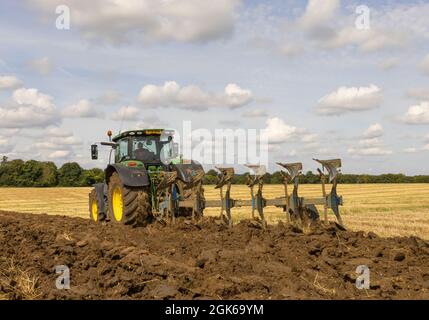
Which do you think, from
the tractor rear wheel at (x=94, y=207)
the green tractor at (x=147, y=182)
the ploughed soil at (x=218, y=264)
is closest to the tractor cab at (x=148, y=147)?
the green tractor at (x=147, y=182)

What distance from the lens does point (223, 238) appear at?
24.6 ft

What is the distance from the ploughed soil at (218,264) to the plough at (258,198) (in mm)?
403

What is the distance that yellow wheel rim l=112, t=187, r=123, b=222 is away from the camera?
10.5 meters

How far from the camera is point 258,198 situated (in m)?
8.70

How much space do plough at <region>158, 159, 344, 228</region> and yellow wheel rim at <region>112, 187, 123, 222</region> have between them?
0.88 metres

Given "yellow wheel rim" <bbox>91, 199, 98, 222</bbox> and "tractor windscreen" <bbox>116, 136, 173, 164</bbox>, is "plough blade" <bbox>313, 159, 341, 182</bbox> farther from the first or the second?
"yellow wheel rim" <bbox>91, 199, 98, 222</bbox>

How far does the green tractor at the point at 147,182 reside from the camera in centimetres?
969

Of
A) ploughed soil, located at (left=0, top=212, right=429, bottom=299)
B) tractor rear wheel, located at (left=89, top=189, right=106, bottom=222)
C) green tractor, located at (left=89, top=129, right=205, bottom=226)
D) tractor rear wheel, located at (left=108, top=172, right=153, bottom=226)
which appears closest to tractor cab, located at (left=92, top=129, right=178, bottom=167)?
green tractor, located at (left=89, top=129, right=205, bottom=226)

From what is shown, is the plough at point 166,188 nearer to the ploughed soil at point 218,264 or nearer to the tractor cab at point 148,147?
the tractor cab at point 148,147

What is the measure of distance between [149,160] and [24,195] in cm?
2667

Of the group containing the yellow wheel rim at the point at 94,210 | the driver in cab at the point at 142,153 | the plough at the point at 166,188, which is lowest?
the yellow wheel rim at the point at 94,210

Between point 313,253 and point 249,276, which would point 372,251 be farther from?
point 249,276

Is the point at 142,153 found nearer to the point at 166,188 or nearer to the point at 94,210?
the point at 166,188
